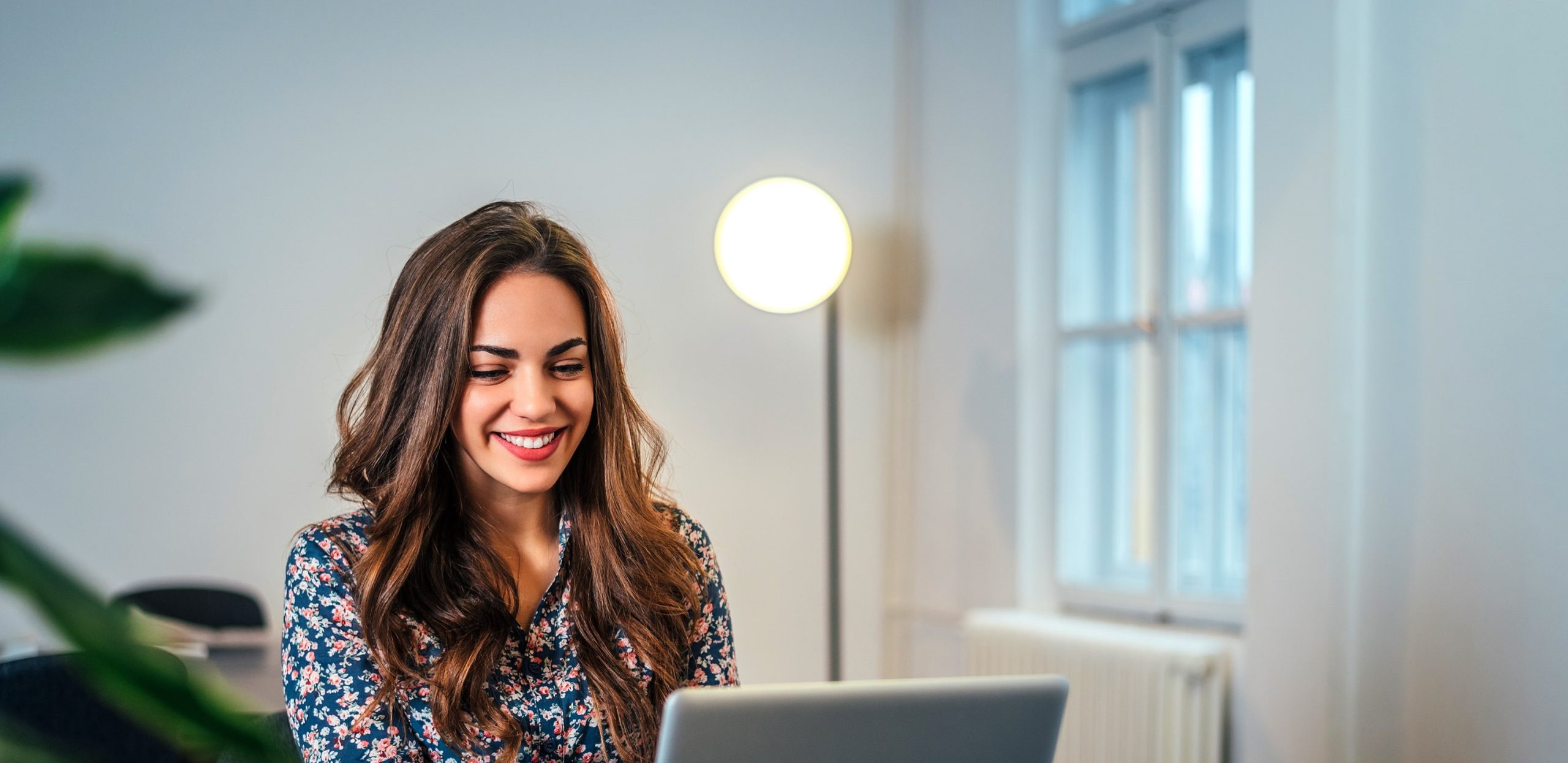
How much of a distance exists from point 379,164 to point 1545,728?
10.1 feet

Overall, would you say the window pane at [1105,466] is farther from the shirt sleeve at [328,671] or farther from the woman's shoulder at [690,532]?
the shirt sleeve at [328,671]

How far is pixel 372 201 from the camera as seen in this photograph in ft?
11.5

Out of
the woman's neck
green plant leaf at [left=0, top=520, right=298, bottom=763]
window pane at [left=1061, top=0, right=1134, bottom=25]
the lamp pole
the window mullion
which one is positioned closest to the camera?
green plant leaf at [left=0, top=520, right=298, bottom=763]

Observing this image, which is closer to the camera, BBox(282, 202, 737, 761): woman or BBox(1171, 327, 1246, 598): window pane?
BBox(282, 202, 737, 761): woman

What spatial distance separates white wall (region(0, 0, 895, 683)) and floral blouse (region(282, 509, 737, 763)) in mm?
1493

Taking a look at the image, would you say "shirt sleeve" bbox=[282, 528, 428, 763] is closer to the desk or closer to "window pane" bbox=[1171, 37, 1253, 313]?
the desk

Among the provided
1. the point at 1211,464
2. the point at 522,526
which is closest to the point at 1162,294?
the point at 1211,464

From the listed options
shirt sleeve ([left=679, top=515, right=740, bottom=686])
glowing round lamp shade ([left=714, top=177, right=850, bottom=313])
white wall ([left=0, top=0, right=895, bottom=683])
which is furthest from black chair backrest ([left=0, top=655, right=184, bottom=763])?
glowing round lamp shade ([left=714, top=177, right=850, bottom=313])

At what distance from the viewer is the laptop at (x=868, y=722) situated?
3.51 feet

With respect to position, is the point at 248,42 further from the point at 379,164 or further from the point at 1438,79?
the point at 1438,79

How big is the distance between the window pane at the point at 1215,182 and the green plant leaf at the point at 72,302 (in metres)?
3.17

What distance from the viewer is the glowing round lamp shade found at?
10.6 ft

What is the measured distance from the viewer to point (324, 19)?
3.45m

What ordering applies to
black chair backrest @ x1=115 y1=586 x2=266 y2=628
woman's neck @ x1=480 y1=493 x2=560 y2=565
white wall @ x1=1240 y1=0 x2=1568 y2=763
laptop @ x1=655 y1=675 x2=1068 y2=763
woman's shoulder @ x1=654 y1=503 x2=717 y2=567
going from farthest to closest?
black chair backrest @ x1=115 y1=586 x2=266 y2=628 < white wall @ x1=1240 y1=0 x2=1568 y2=763 < woman's shoulder @ x1=654 y1=503 x2=717 y2=567 < woman's neck @ x1=480 y1=493 x2=560 y2=565 < laptop @ x1=655 y1=675 x2=1068 y2=763
